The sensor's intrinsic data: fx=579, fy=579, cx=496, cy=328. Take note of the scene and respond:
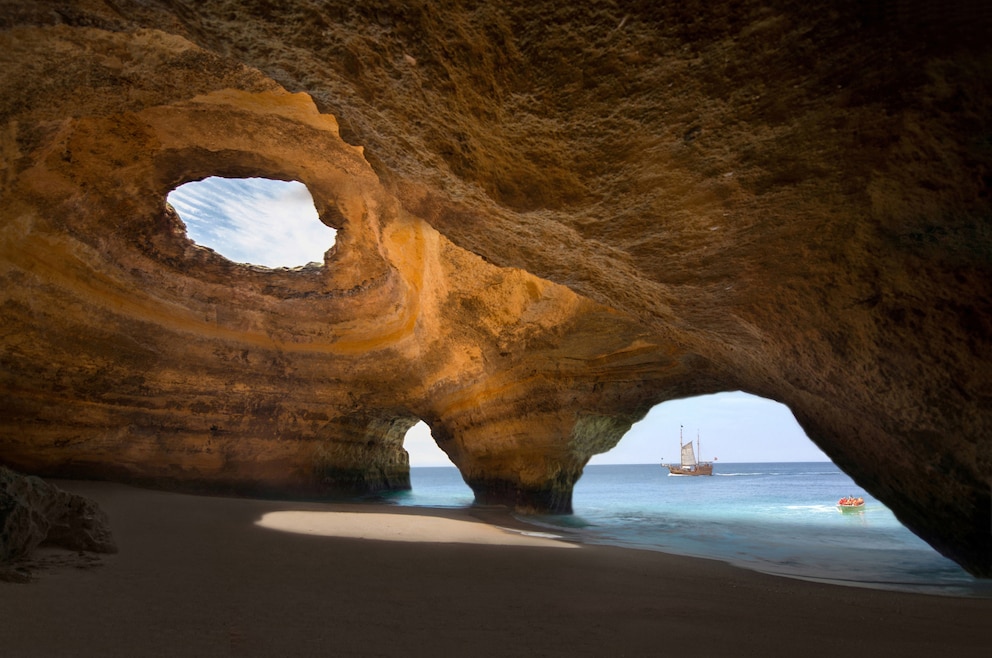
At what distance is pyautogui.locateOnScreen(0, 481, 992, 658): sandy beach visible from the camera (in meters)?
1.68

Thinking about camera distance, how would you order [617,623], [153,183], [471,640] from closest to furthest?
[471,640] → [617,623] → [153,183]

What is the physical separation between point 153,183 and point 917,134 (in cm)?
810

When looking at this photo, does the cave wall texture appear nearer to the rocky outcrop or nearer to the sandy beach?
the sandy beach

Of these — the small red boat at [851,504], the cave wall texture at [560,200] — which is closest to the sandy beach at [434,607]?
the cave wall texture at [560,200]

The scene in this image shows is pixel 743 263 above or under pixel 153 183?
under

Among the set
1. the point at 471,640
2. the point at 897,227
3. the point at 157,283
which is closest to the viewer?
the point at 471,640

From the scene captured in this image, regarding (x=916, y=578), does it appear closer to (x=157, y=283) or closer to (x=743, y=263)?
(x=743, y=263)

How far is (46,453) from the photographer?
796 centimetres

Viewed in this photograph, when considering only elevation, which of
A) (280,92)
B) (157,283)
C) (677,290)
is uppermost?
(280,92)

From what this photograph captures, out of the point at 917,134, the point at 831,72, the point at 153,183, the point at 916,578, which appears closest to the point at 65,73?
the point at 153,183

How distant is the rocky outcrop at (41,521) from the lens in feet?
7.93

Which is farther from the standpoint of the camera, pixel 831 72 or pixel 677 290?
pixel 677 290

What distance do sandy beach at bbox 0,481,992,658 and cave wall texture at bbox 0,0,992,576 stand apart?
150 cm

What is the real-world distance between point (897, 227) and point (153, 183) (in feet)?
26.4
